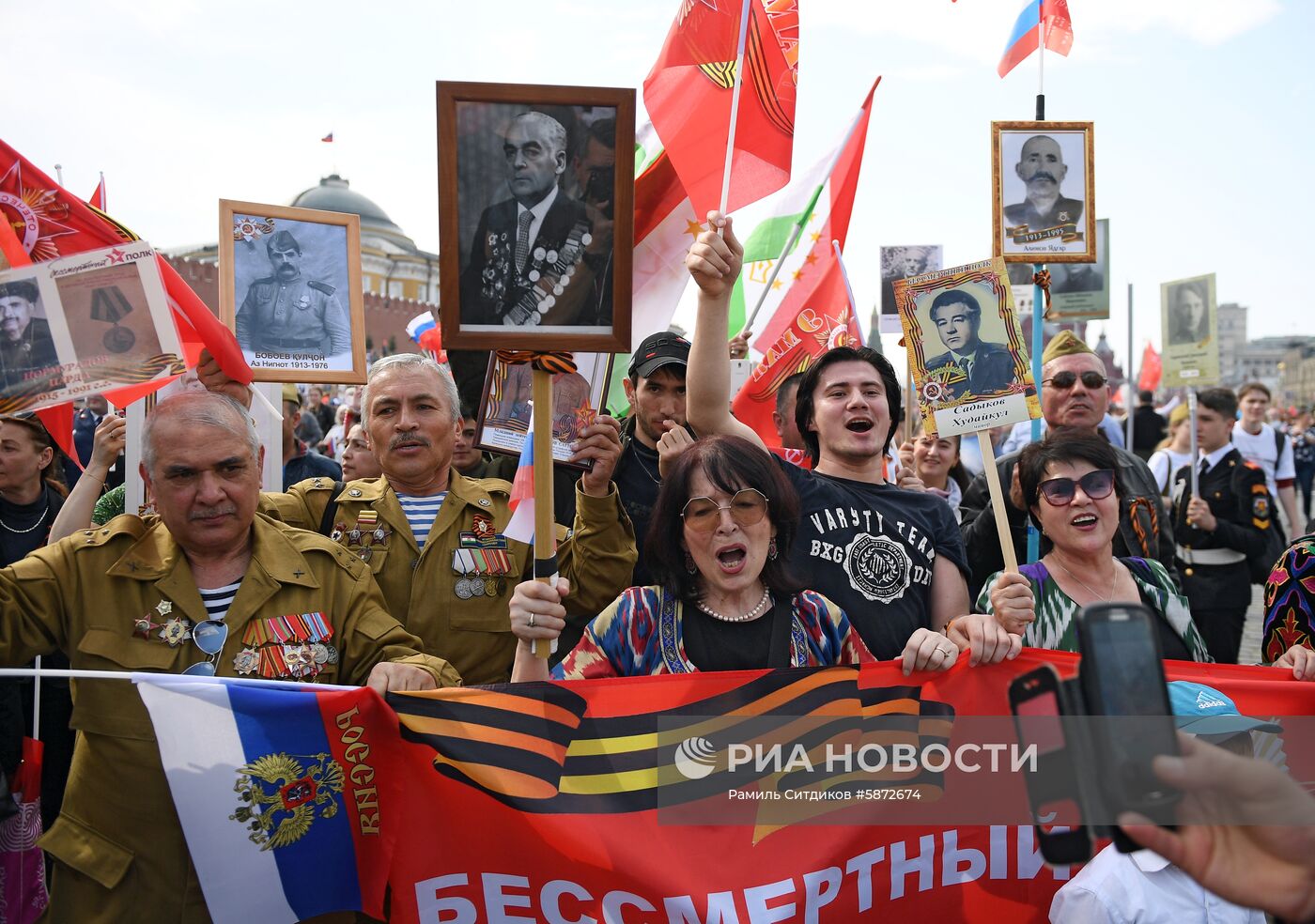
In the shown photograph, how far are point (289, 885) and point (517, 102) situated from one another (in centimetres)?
209

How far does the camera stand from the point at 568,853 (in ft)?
8.50

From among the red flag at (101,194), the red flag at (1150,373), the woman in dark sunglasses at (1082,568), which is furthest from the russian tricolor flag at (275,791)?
the red flag at (1150,373)

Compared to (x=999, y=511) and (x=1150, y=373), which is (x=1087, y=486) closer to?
(x=999, y=511)

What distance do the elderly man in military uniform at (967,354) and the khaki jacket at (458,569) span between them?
1194mm

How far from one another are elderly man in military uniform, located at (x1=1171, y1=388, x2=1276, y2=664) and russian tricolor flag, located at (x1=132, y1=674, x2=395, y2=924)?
5505mm

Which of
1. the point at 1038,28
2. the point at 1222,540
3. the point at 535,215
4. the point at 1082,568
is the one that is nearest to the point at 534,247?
the point at 535,215

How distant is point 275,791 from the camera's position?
8.79 feet

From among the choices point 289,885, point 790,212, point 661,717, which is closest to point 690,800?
point 661,717

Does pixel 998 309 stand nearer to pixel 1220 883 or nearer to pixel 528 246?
pixel 528 246

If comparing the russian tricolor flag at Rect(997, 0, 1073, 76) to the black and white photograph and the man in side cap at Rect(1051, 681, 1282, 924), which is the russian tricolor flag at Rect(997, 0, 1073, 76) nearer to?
the black and white photograph

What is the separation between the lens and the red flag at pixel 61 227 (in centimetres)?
338

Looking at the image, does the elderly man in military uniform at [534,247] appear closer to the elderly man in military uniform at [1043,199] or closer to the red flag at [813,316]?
the red flag at [813,316]

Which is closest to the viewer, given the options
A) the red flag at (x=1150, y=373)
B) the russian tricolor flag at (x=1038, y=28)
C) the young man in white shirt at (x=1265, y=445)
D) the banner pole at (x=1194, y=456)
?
the russian tricolor flag at (x=1038, y=28)

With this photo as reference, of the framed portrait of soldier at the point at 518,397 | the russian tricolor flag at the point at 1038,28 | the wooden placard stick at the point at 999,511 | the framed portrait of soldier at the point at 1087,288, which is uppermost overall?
the russian tricolor flag at the point at 1038,28
